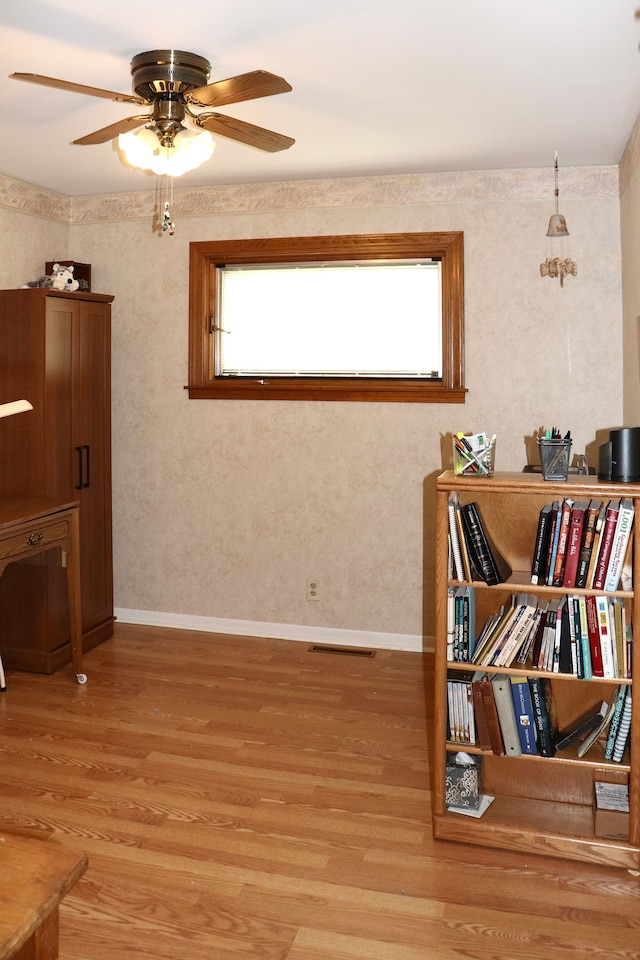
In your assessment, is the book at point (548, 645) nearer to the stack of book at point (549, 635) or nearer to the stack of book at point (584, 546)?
the stack of book at point (549, 635)

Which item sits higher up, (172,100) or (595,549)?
(172,100)

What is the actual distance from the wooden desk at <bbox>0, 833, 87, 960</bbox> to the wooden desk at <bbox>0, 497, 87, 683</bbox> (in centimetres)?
223

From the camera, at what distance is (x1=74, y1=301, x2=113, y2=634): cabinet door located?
175 inches

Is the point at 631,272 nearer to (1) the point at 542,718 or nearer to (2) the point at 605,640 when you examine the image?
(2) the point at 605,640

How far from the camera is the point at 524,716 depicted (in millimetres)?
A: 2648

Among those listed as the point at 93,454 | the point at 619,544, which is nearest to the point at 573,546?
the point at 619,544

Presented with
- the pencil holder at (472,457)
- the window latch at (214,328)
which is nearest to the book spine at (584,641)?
the pencil holder at (472,457)

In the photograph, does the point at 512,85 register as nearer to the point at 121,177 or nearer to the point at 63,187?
the point at 121,177

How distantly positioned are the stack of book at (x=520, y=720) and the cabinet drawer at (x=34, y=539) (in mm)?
2022

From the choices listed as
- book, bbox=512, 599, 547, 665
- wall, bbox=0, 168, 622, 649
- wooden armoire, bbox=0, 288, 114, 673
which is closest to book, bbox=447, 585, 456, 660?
book, bbox=512, 599, 547, 665

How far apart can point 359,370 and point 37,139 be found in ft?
6.55

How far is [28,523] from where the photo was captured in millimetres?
3670

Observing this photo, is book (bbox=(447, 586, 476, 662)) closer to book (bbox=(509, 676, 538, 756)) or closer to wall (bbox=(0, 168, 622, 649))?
book (bbox=(509, 676, 538, 756))

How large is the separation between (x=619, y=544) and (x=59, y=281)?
328cm
